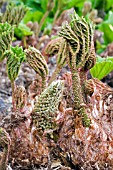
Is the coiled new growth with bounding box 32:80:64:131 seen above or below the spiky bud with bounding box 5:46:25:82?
below

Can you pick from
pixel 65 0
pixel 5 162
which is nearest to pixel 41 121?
pixel 5 162

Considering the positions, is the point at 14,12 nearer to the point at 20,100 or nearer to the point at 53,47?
the point at 53,47

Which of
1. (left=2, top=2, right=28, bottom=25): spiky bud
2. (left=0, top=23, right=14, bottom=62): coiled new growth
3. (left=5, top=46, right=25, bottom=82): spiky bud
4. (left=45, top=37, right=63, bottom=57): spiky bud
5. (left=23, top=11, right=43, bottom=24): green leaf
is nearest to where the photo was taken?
(left=5, top=46, right=25, bottom=82): spiky bud

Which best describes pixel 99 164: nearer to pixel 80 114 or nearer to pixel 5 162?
pixel 80 114

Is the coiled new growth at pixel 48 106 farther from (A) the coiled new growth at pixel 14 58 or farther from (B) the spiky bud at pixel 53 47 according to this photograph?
(B) the spiky bud at pixel 53 47

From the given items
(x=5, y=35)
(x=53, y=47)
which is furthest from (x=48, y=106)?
(x=53, y=47)

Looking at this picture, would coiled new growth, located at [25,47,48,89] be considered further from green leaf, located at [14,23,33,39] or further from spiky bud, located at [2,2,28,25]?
green leaf, located at [14,23,33,39]

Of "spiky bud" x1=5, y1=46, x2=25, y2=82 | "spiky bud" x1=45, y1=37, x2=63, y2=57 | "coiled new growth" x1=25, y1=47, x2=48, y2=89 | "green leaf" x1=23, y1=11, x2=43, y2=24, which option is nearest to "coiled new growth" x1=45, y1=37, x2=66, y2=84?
"spiky bud" x1=45, y1=37, x2=63, y2=57

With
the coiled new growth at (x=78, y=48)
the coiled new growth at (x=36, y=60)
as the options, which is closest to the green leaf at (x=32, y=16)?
the coiled new growth at (x=36, y=60)
